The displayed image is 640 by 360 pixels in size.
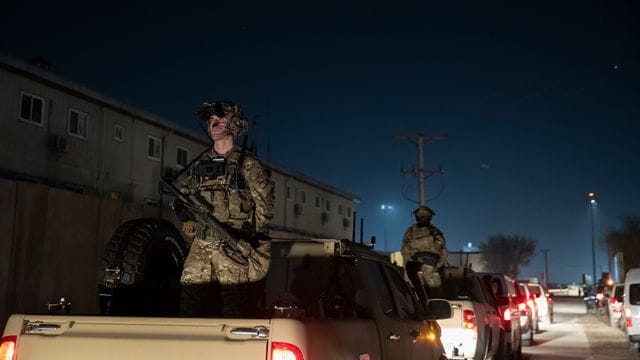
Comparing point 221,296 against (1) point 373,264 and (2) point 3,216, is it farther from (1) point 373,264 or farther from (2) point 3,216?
(2) point 3,216

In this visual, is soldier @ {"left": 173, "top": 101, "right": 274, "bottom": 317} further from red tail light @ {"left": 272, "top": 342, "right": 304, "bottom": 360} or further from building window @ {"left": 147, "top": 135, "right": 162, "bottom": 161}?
building window @ {"left": 147, "top": 135, "right": 162, "bottom": 161}

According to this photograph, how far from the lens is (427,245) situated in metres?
11.7

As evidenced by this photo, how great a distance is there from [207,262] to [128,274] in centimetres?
131

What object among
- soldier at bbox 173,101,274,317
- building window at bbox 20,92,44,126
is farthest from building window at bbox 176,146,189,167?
soldier at bbox 173,101,274,317

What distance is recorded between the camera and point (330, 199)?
141 feet

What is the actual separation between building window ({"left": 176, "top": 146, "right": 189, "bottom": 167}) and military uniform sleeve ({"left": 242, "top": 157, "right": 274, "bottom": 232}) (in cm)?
2173

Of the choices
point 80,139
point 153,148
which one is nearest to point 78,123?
point 80,139

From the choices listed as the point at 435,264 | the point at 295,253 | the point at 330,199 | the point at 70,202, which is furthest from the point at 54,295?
the point at 330,199

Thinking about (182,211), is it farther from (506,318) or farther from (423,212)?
(506,318)

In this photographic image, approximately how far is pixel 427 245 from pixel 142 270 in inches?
250

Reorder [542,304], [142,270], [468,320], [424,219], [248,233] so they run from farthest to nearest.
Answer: [542,304] < [424,219] < [468,320] < [142,270] < [248,233]

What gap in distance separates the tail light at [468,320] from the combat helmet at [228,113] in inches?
204

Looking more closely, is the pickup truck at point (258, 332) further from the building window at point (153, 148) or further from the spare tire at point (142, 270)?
the building window at point (153, 148)

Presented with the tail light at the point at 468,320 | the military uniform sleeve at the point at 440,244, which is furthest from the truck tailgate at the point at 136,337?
the military uniform sleeve at the point at 440,244
